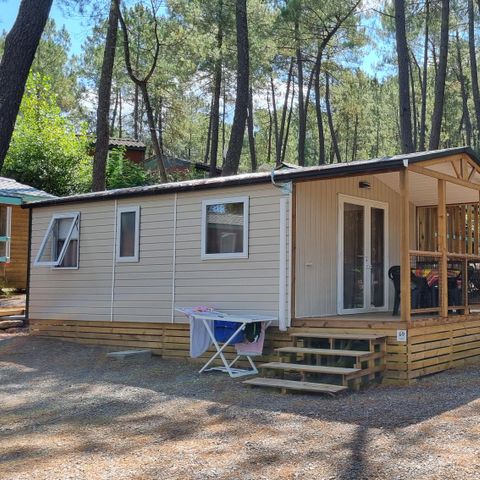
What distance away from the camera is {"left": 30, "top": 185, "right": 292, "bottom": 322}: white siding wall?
308 inches

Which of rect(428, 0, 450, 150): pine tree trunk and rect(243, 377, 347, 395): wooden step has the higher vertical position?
rect(428, 0, 450, 150): pine tree trunk

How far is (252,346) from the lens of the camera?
24.2 feet

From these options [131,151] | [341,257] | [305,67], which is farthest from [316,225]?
[131,151]

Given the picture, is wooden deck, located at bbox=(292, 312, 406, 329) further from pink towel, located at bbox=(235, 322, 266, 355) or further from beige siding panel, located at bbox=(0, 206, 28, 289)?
beige siding panel, located at bbox=(0, 206, 28, 289)

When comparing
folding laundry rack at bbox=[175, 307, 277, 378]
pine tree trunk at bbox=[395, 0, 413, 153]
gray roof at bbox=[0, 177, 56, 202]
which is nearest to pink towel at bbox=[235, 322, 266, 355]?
folding laundry rack at bbox=[175, 307, 277, 378]

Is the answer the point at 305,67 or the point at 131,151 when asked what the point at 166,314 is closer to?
the point at 305,67

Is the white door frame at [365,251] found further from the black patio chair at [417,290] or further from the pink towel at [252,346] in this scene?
the pink towel at [252,346]

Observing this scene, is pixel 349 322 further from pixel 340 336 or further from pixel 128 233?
pixel 128 233

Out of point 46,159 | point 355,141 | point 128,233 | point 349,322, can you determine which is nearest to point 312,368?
point 349,322

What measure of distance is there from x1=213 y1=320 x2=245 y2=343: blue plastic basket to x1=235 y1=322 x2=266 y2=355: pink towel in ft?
0.42

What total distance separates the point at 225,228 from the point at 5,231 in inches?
319

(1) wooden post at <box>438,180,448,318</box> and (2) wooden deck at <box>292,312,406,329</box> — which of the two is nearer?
(2) wooden deck at <box>292,312,406,329</box>

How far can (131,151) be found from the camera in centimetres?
2811

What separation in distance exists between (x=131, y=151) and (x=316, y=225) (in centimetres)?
2129
